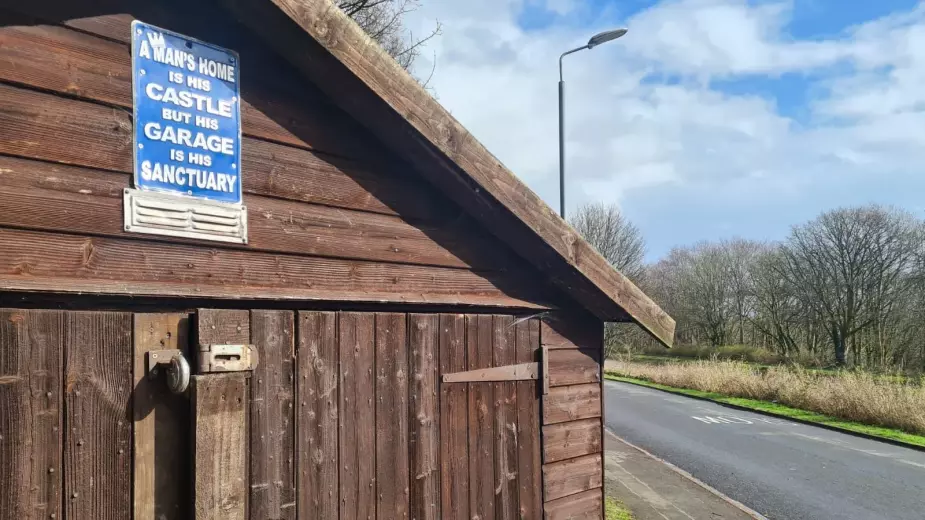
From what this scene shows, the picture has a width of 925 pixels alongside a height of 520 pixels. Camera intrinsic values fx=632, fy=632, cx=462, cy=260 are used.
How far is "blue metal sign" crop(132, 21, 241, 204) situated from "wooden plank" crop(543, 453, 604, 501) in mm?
2254

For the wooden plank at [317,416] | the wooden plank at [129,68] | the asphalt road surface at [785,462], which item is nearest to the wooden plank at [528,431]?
the wooden plank at [317,416]

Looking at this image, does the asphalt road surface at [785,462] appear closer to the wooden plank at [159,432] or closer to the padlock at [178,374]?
the wooden plank at [159,432]

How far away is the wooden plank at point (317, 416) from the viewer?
103 inches

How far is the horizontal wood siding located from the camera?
3551 millimetres

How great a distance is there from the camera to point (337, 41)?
8.37 ft

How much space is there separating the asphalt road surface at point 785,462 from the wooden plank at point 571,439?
21.4 feet

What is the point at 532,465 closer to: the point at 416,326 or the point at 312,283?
the point at 416,326

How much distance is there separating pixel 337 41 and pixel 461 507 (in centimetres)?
224

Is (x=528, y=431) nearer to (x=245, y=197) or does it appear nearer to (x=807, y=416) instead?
(x=245, y=197)

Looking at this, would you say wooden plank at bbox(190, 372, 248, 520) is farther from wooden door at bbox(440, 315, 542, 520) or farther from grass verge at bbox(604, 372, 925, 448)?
grass verge at bbox(604, 372, 925, 448)

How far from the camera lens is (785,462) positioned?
480 inches

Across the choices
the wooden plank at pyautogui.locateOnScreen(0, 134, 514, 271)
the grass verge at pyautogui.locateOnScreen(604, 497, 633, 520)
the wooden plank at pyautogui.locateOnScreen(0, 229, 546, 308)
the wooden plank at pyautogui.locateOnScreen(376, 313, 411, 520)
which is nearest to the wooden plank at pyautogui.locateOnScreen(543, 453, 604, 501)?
the wooden plank at pyautogui.locateOnScreen(376, 313, 411, 520)

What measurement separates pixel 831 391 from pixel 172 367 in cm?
1994

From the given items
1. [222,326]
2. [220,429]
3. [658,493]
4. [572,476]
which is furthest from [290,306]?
[658,493]
